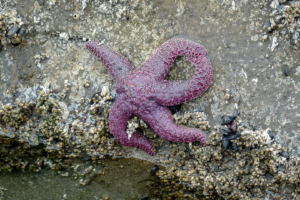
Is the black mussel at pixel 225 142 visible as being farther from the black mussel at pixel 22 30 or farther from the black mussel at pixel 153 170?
the black mussel at pixel 22 30

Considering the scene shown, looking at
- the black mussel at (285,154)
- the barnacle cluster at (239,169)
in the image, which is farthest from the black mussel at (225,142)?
the black mussel at (285,154)

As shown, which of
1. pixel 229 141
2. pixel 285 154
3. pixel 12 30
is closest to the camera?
pixel 285 154

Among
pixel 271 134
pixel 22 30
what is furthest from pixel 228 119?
pixel 22 30

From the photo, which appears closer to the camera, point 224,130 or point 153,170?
point 224,130

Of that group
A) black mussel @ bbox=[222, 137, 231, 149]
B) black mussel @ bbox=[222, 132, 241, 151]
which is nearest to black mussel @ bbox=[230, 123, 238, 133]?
black mussel @ bbox=[222, 132, 241, 151]

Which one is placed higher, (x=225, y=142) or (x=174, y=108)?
(x=174, y=108)

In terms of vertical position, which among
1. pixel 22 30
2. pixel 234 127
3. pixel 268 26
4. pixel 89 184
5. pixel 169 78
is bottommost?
pixel 89 184

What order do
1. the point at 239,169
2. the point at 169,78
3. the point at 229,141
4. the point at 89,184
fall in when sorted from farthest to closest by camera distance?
the point at 89,184 → the point at 169,78 → the point at 239,169 → the point at 229,141

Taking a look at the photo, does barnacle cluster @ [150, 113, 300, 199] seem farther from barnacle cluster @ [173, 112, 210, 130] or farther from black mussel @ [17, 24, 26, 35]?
black mussel @ [17, 24, 26, 35]

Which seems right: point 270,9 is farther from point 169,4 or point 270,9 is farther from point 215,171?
point 215,171

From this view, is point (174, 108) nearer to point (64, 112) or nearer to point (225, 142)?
point (225, 142)
